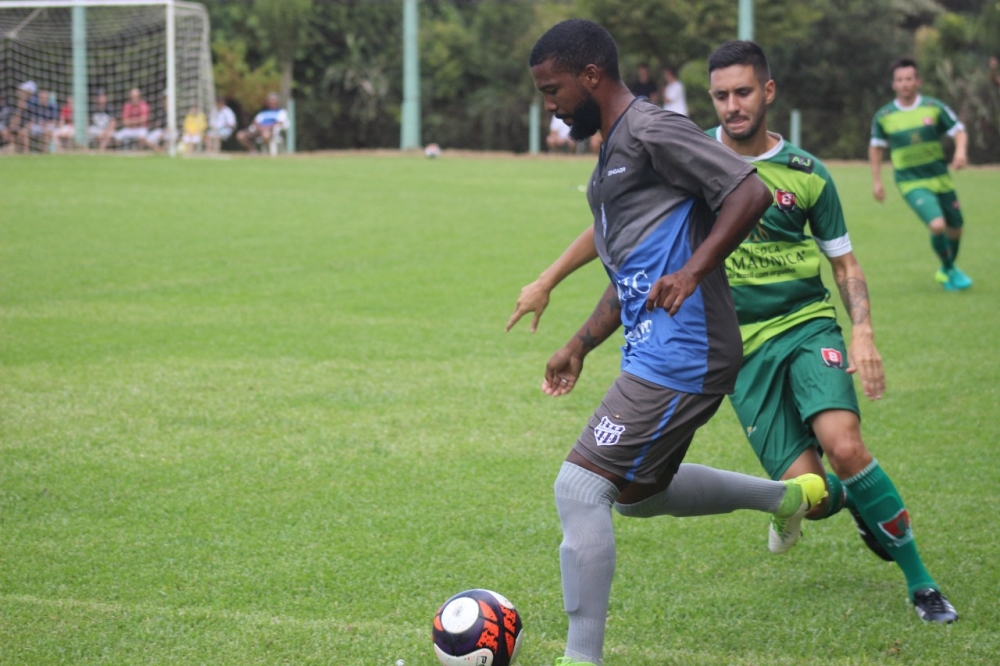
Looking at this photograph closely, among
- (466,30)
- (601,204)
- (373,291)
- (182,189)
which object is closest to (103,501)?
(601,204)

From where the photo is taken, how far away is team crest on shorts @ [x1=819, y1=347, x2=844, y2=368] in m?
4.60

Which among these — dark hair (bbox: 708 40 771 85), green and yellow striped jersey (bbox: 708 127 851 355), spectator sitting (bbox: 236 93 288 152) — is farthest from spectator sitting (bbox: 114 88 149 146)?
green and yellow striped jersey (bbox: 708 127 851 355)

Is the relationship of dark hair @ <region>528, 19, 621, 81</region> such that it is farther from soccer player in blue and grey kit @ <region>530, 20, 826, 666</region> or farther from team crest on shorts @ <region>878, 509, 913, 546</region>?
team crest on shorts @ <region>878, 509, 913, 546</region>

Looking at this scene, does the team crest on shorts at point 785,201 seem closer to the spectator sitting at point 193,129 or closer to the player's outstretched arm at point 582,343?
the player's outstretched arm at point 582,343

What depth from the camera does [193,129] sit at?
3281 centimetres

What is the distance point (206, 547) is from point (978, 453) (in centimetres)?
437

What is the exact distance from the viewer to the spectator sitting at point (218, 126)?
1335 inches

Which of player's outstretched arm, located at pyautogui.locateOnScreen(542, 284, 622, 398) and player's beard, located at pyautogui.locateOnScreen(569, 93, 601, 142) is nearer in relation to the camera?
player's beard, located at pyautogui.locateOnScreen(569, 93, 601, 142)

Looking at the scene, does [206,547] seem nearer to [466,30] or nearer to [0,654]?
[0,654]

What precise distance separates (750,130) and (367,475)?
2727mm

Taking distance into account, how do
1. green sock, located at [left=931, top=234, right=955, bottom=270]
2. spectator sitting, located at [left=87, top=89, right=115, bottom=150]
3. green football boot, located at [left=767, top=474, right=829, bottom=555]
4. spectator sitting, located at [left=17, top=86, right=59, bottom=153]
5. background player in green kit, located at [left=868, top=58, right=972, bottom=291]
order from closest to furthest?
green football boot, located at [left=767, top=474, right=829, bottom=555] → background player in green kit, located at [left=868, top=58, right=972, bottom=291] → green sock, located at [left=931, top=234, right=955, bottom=270] → spectator sitting, located at [left=17, top=86, right=59, bottom=153] → spectator sitting, located at [left=87, top=89, right=115, bottom=150]

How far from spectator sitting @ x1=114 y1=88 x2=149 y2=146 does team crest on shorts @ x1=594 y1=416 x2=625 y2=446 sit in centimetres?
3136

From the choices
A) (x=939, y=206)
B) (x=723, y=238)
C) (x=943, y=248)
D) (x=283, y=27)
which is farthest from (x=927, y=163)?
(x=283, y=27)

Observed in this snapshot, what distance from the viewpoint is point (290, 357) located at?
8891 mm
